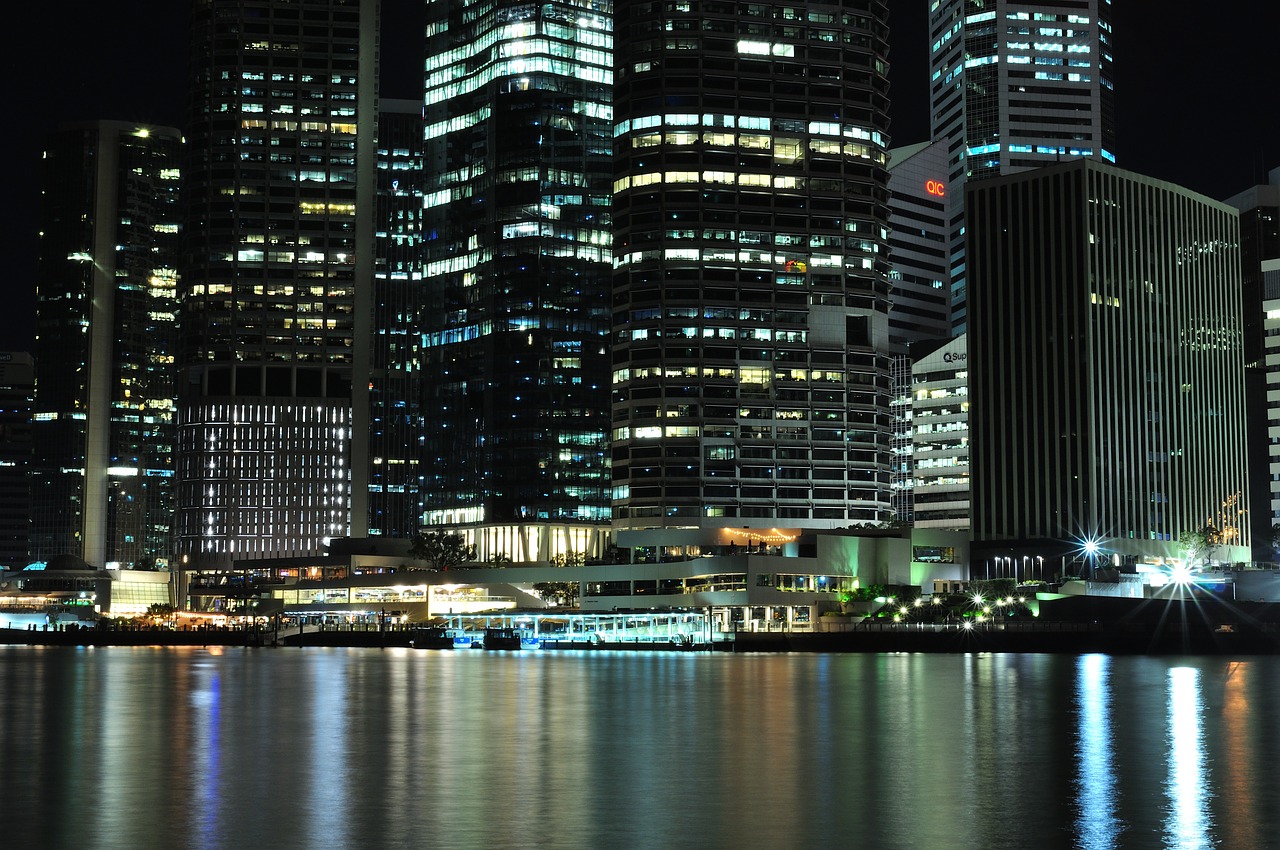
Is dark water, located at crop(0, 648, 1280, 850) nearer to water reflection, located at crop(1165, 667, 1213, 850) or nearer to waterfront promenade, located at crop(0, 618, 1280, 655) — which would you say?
water reflection, located at crop(1165, 667, 1213, 850)

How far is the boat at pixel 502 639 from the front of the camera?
631 feet

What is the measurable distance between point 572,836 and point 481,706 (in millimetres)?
42559

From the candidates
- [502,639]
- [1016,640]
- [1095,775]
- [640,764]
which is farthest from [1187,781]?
[502,639]

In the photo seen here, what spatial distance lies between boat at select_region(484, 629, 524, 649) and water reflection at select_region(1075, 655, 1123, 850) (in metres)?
107

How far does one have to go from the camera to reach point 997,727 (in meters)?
66.4

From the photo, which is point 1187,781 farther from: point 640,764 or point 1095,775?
point 640,764

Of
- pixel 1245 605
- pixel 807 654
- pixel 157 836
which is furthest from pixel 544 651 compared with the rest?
pixel 157 836

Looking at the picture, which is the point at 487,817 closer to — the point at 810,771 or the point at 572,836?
the point at 572,836

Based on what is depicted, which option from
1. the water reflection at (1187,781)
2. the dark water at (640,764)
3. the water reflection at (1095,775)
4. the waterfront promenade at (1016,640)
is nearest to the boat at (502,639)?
the waterfront promenade at (1016,640)

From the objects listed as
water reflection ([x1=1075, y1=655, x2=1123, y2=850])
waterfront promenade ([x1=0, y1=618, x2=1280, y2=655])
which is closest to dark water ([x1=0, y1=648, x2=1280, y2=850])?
water reflection ([x1=1075, y1=655, x2=1123, y2=850])

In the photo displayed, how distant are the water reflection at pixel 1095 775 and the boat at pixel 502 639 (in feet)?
352

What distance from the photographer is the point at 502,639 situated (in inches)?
7657

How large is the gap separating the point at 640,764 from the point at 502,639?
473 feet

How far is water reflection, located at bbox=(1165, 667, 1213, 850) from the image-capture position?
37812 millimetres
